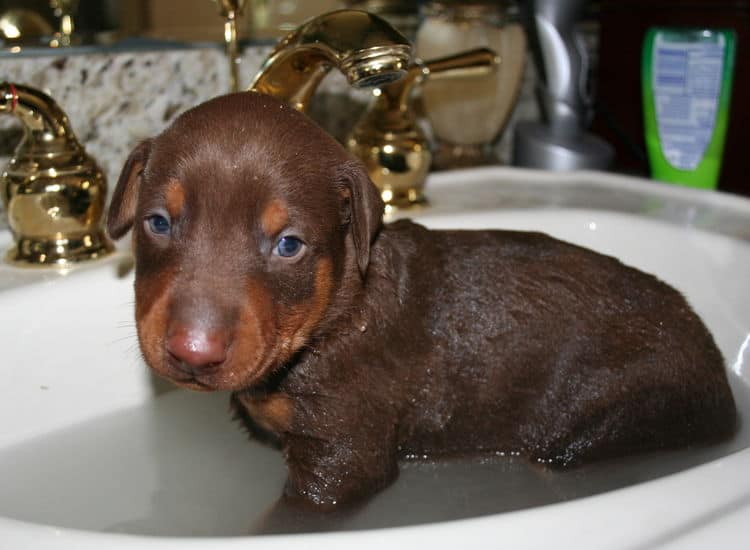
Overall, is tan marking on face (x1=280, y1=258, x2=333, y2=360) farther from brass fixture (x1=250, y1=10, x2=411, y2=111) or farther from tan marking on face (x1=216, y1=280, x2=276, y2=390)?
brass fixture (x1=250, y1=10, x2=411, y2=111)

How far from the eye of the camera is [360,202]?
131 centimetres

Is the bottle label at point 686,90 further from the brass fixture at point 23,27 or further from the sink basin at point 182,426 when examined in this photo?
the brass fixture at point 23,27

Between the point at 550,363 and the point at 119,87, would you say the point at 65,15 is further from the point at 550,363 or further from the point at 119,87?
the point at 550,363

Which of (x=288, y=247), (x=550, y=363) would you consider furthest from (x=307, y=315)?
(x=550, y=363)

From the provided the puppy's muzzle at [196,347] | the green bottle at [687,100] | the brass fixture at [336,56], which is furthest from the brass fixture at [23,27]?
the green bottle at [687,100]

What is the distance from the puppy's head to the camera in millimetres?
1102

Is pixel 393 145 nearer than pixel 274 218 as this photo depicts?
No

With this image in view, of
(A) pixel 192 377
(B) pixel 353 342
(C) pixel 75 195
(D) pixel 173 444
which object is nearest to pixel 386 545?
(A) pixel 192 377

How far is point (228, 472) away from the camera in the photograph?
1.59 m

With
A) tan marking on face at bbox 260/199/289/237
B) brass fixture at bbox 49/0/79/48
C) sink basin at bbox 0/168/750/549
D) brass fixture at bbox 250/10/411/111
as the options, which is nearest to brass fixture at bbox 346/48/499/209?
sink basin at bbox 0/168/750/549

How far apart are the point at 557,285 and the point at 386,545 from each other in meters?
0.83

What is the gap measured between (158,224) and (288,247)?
19cm

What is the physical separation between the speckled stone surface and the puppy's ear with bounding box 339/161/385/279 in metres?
0.94

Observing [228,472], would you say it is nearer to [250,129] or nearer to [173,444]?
[173,444]
